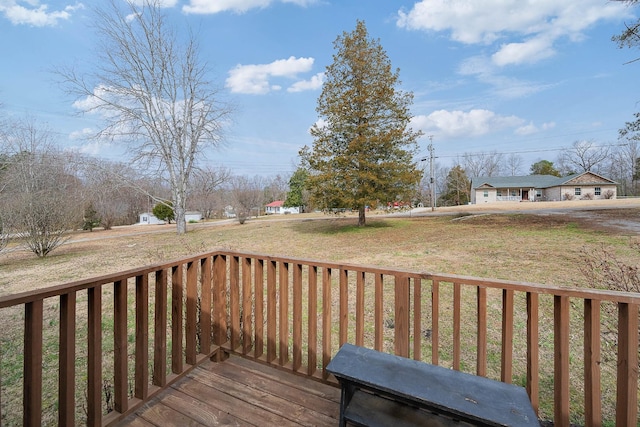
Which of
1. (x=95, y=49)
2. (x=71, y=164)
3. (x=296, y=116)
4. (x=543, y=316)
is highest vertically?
(x=95, y=49)

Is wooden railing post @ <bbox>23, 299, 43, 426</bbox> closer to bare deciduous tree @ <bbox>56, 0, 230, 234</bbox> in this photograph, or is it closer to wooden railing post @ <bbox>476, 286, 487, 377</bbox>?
wooden railing post @ <bbox>476, 286, 487, 377</bbox>

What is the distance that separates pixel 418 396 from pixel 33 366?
5.45ft

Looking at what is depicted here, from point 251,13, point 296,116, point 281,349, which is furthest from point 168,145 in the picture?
point 281,349

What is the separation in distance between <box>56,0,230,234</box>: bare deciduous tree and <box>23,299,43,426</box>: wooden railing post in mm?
14129

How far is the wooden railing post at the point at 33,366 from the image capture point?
1200 millimetres

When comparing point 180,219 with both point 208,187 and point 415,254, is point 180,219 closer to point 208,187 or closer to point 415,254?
point 208,187

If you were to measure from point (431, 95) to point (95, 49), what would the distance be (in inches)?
601

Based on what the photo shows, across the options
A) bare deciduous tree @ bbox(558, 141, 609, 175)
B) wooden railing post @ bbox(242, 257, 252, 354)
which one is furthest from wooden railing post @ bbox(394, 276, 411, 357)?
bare deciduous tree @ bbox(558, 141, 609, 175)

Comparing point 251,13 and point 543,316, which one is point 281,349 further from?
point 251,13

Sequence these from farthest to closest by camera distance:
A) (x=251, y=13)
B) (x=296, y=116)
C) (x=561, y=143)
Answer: (x=561, y=143), (x=296, y=116), (x=251, y=13)

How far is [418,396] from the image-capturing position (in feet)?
3.96

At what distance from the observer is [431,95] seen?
512 inches

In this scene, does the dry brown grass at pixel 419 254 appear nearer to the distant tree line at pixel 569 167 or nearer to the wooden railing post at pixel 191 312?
the wooden railing post at pixel 191 312

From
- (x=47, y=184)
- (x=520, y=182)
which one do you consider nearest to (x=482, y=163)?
(x=520, y=182)
